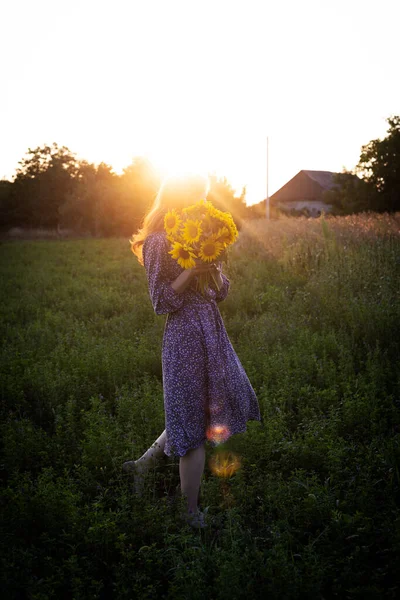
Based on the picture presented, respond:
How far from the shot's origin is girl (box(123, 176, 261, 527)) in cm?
283

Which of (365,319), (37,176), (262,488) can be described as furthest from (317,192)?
(262,488)

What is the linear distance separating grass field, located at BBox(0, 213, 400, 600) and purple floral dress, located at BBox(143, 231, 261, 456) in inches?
16.7

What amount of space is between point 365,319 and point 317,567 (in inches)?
155

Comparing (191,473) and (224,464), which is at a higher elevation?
(191,473)

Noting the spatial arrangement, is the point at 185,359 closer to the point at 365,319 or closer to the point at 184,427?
the point at 184,427

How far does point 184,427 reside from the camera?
2.83 m

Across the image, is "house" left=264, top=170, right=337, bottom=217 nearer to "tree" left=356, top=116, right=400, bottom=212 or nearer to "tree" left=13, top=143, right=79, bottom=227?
Result: "tree" left=356, top=116, right=400, bottom=212

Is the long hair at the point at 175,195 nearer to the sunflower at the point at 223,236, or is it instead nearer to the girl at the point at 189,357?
the girl at the point at 189,357

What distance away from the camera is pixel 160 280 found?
9.40 ft

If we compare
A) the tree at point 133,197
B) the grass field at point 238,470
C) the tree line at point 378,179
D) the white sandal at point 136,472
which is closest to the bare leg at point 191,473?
the grass field at point 238,470

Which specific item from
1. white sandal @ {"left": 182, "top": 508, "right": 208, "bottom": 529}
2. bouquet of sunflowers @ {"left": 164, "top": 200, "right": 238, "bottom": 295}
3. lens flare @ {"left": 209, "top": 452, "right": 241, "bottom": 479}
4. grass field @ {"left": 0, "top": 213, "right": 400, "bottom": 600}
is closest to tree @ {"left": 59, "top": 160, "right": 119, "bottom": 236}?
grass field @ {"left": 0, "top": 213, "right": 400, "bottom": 600}

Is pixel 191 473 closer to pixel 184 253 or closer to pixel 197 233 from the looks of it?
pixel 184 253

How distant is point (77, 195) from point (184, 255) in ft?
149

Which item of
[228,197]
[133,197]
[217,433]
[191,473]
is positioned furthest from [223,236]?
[133,197]
